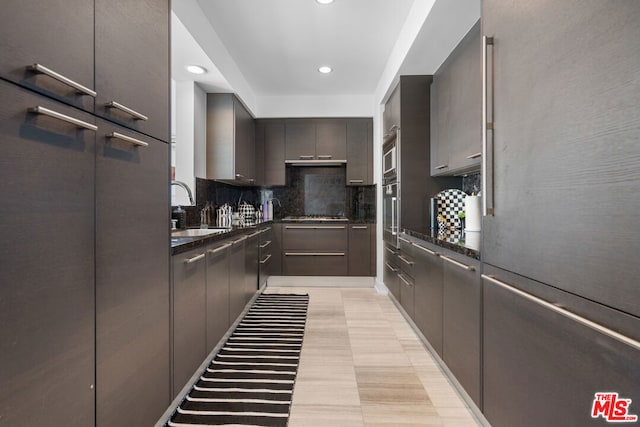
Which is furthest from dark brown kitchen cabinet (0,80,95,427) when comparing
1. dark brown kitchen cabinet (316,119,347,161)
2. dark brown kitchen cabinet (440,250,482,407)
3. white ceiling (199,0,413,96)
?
dark brown kitchen cabinet (316,119,347,161)

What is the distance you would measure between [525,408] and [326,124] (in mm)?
4030

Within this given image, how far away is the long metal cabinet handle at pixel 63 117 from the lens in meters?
0.85

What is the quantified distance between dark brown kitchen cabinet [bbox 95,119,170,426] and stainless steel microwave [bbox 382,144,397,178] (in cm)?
238

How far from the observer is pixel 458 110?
8.31 ft

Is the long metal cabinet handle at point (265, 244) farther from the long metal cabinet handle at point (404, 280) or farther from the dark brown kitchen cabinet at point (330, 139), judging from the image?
the long metal cabinet handle at point (404, 280)

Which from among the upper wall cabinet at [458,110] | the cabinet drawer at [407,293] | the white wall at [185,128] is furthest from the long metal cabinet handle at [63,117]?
the cabinet drawer at [407,293]

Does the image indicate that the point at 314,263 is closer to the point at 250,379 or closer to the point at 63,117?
the point at 250,379

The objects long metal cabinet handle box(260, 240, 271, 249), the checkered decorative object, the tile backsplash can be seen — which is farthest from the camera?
the tile backsplash

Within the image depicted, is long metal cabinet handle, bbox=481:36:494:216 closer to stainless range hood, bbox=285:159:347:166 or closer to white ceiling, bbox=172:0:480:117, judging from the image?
white ceiling, bbox=172:0:480:117

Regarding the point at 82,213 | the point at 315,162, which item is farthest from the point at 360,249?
the point at 82,213

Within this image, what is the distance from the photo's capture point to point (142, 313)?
1.37 meters

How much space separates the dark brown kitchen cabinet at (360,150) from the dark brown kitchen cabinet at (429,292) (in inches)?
84.2

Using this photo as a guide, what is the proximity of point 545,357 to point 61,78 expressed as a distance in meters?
1.65

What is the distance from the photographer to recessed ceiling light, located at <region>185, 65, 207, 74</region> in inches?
114
